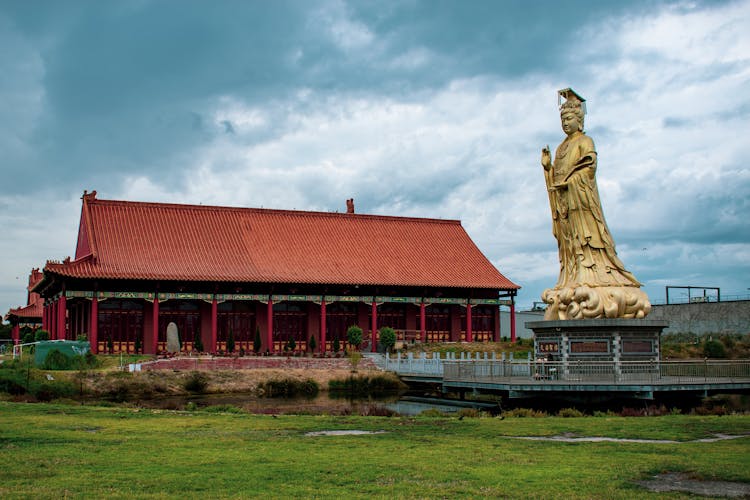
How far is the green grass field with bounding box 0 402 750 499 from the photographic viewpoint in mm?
10719

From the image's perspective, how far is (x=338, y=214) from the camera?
5541 cm

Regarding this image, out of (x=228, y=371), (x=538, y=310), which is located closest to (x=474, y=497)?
(x=228, y=371)

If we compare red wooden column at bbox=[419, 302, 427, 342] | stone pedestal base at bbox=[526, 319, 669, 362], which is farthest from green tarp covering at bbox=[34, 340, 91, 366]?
stone pedestal base at bbox=[526, 319, 669, 362]

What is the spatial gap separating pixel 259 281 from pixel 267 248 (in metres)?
4.91

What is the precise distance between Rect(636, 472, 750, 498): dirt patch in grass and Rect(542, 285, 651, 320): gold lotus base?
17.5m

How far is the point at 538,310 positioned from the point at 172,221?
31.5 metres

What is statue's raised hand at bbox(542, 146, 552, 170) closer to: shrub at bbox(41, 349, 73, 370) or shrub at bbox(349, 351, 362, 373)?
shrub at bbox(349, 351, 362, 373)

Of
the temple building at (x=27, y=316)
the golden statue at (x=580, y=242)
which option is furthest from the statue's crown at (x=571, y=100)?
the temple building at (x=27, y=316)

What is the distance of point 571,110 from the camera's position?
31500 mm

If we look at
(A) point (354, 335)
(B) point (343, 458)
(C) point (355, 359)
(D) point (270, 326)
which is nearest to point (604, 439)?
(B) point (343, 458)

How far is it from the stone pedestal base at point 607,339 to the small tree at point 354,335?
17.7 metres

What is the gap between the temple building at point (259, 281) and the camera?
43406 millimetres

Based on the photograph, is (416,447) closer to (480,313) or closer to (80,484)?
(80,484)

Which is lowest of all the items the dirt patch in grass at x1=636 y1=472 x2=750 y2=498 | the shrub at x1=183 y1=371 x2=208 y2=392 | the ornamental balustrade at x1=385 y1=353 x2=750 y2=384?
the shrub at x1=183 y1=371 x2=208 y2=392
